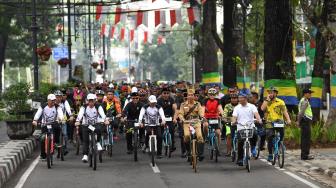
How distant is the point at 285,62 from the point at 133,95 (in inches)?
225

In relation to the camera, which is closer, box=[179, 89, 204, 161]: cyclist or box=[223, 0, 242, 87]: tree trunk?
box=[179, 89, 204, 161]: cyclist

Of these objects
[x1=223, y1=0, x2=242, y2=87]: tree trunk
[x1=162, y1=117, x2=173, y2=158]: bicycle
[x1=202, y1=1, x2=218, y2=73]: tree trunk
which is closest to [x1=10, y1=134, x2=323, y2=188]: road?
[x1=162, y1=117, x2=173, y2=158]: bicycle

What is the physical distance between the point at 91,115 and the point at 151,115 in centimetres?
173

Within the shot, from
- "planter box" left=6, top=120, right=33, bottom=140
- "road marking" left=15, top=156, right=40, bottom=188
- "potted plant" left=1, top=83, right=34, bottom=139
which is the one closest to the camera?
"road marking" left=15, top=156, right=40, bottom=188

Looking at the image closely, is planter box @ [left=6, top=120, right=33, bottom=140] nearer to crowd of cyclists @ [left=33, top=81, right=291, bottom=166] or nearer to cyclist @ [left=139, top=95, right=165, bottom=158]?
crowd of cyclists @ [left=33, top=81, right=291, bottom=166]

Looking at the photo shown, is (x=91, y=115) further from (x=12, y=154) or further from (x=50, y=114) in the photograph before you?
(x=12, y=154)

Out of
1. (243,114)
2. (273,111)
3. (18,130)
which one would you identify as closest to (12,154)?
(243,114)

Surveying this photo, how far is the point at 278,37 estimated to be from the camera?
90.7ft

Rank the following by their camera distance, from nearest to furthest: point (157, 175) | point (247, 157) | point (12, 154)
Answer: point (157, 175), point (247, 157), point (12, 154)

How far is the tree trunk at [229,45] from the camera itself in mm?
36875

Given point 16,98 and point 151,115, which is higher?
point 16,98

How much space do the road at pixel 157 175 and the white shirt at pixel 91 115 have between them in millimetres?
1134

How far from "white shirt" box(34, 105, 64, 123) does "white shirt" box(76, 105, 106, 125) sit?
3.14 feet

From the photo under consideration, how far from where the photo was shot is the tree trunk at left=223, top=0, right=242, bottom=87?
3688 cm
